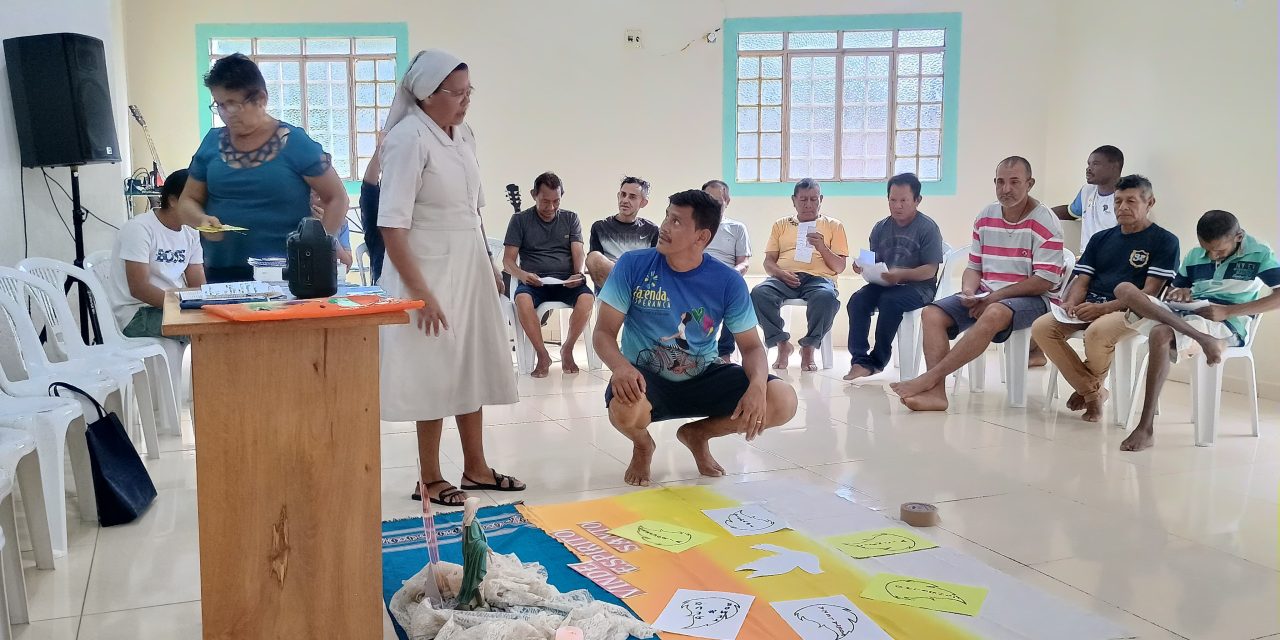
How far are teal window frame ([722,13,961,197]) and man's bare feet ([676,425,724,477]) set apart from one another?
4.18 meters

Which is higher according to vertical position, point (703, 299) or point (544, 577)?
point (703, 299)

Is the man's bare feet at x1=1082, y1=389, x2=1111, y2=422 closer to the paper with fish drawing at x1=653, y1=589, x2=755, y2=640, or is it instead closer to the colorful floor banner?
the colorful floor banner

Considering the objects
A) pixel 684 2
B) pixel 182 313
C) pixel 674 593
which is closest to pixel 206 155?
pixel 182 313

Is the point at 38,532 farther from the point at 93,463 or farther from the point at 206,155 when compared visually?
the point at 206,155

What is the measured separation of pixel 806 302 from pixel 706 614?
4038 mm

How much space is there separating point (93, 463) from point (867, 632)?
2.27 m

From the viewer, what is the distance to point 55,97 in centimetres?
468

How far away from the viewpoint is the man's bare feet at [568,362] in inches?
239

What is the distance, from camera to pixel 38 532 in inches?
105

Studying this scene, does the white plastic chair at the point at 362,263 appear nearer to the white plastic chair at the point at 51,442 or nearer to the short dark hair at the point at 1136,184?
the white plastic chair at the point at 51,442

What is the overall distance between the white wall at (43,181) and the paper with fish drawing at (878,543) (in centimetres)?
375

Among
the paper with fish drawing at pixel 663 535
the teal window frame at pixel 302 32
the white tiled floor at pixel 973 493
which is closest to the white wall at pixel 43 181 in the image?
the teal window frame at pixel 302 32

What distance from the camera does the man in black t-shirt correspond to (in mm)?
4465

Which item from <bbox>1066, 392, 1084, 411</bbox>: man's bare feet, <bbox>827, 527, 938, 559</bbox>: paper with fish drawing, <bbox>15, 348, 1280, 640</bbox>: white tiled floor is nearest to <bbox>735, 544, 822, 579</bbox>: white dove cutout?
<bbox>827, 527, 938, 559</bbox>: paper with fish drawing
